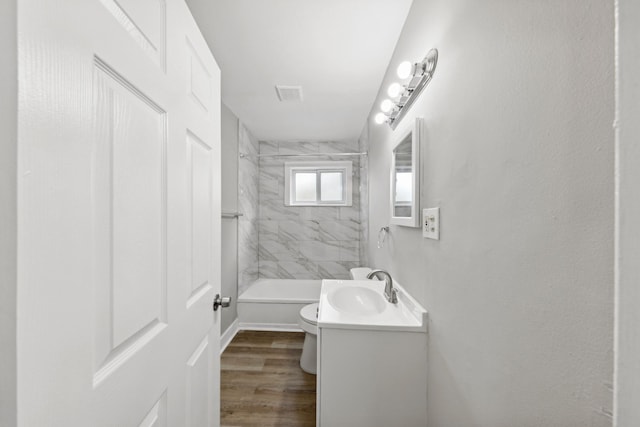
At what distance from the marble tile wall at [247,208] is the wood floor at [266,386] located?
2.53ft

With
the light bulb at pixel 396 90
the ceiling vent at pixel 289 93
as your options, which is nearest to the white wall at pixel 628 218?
the light bulb at pixel 396 90

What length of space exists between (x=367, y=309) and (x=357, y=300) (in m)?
0.10

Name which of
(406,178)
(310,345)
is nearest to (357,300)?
(310,345)

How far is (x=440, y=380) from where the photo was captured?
3.51ft

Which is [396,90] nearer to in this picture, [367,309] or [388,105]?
[388,105]

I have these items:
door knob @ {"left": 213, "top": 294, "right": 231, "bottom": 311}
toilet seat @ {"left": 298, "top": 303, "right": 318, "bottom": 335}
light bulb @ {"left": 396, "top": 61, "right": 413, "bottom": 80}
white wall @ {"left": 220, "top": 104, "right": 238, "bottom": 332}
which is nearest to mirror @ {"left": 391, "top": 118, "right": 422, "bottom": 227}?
light bulb @ {"left": 396, "top": 61, "right": 413, "bottom": 80}

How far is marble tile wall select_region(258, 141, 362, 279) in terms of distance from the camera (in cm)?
377

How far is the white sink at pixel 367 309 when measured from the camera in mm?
1210

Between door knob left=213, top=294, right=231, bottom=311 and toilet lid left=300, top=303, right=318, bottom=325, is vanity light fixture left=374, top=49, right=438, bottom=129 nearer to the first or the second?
door knob left=213, top=294, right=231, bottom=311

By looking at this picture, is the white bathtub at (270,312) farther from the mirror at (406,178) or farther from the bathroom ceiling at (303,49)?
the bathroom ceiling at (303,49)
